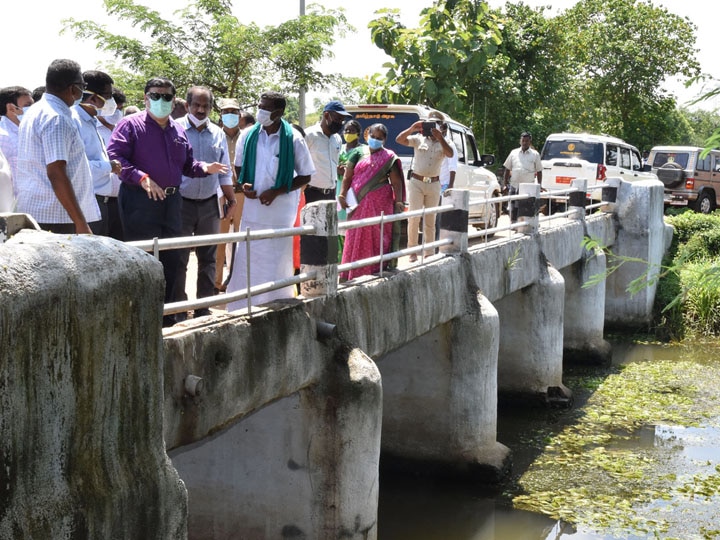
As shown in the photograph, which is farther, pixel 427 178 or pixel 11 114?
pixel 427 178

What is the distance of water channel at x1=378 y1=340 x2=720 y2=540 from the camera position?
8.84 m

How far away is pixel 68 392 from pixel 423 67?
56.6ft

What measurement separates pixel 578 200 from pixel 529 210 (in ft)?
9.08

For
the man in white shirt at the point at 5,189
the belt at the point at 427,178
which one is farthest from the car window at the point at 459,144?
the man in white shirt at the point at 5,189

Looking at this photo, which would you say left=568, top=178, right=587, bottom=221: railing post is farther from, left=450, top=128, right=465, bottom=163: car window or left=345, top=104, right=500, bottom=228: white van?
left=450, top=128, right=465, bottom=163: car window

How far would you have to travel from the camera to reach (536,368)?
1209 centimetres

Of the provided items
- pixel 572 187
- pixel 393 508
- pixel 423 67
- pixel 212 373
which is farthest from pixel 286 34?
pixel 212 373

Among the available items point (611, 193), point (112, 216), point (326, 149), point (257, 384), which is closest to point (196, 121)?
point (112, 216)

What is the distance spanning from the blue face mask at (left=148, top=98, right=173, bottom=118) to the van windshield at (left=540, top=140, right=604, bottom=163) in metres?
15.2

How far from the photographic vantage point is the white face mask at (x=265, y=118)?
7120mm

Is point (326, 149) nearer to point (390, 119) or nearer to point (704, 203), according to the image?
point (390, 119)

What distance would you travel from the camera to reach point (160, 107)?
245 inches

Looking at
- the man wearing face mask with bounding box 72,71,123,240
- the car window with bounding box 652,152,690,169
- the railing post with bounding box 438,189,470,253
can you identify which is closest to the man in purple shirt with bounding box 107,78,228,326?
the man wearing face mask with bounding box 72,71,123,240

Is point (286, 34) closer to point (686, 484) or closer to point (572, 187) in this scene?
point (572, 187)
